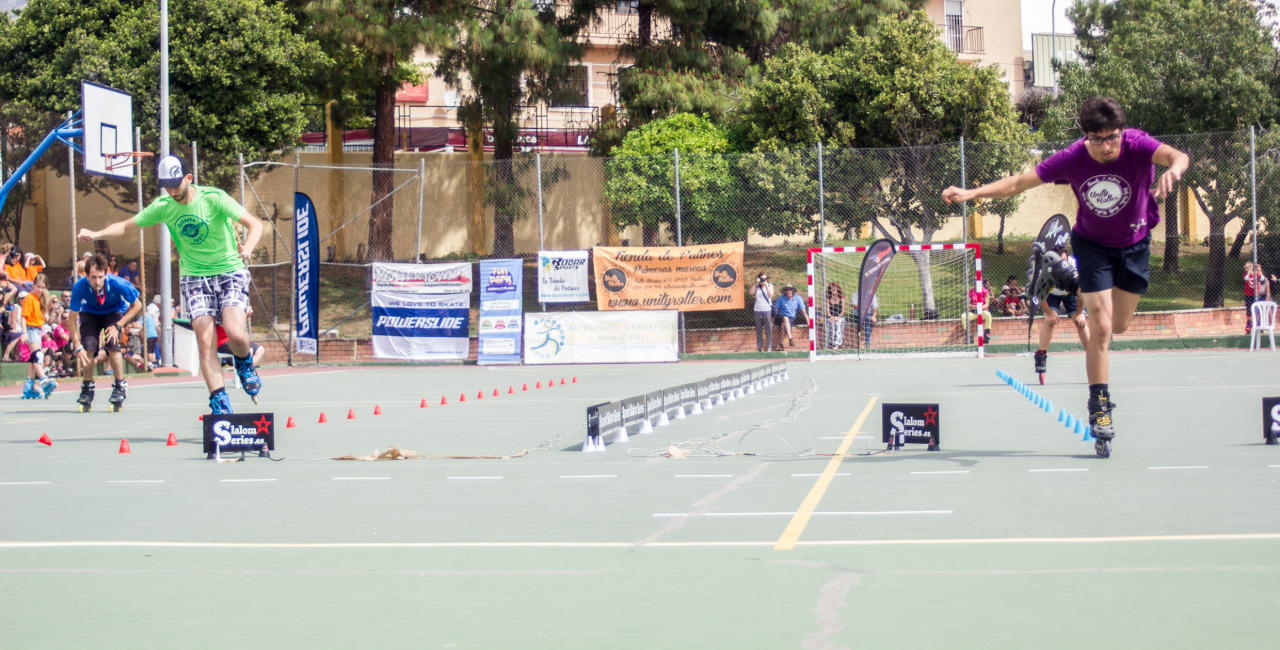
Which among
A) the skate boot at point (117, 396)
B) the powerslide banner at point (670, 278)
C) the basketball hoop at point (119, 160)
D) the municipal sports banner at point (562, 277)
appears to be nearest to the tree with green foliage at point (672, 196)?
the powerslide banner at point (670, 278)

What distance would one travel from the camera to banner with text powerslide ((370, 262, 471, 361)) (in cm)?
2525

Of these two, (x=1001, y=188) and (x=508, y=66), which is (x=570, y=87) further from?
(x=1001, y=188)

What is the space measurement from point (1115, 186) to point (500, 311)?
1899cm

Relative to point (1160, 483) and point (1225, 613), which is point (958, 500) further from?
point (1225, 613)

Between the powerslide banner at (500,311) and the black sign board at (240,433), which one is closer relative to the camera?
the black sign board at (240,433)

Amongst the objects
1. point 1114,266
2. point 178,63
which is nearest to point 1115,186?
point 1114,266

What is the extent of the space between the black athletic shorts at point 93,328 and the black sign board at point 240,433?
508 cm

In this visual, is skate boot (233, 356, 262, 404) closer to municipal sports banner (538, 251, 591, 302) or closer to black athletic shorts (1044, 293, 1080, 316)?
black athletic shorts (1044, 293, 1080, 316)

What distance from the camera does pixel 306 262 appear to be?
24609mm

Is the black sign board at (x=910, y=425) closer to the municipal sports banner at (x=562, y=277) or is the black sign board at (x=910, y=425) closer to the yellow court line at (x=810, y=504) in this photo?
the yellow court line at (x=810, y=504)

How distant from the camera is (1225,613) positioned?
3.35 metres

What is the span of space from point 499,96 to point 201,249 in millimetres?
23447

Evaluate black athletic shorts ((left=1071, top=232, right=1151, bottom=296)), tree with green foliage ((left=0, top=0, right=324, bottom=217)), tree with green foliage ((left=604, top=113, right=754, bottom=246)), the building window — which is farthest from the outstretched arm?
the building window

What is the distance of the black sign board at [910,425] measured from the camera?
303 inches
